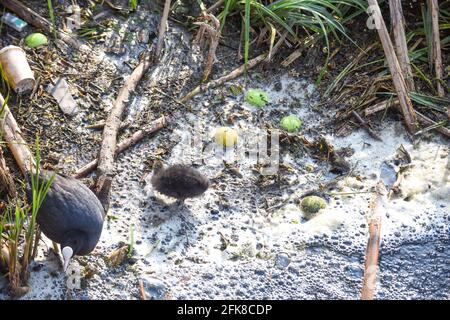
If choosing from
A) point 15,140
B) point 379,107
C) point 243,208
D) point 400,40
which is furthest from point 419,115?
point 15,140

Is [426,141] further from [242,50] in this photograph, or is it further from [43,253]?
[43,253]

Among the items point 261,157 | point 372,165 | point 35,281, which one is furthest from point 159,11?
point 35,281

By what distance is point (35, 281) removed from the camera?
382 cm

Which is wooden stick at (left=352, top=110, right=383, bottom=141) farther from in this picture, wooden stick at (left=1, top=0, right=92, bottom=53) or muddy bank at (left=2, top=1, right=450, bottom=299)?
wooden stick at (left=1, top=0, right=92, bottom=53)

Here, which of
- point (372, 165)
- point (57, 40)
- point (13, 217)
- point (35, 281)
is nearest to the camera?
point (35, 281)

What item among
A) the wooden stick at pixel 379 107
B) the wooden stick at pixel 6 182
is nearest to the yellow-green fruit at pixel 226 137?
the wooden stick at pixel 379 107

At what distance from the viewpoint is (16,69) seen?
4559 millimetres

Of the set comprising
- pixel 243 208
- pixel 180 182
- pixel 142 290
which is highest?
pixel 180 182

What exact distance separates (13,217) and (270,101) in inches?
68.8

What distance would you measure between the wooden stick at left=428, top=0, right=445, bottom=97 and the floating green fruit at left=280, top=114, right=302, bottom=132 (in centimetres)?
93

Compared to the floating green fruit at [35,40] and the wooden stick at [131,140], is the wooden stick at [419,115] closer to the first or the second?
the wooden stick at [131,140]

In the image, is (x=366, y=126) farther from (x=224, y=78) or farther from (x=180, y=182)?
(x=180, y=182)

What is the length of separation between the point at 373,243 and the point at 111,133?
5.24 ft

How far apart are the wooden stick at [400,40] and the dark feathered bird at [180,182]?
59.7 inches
